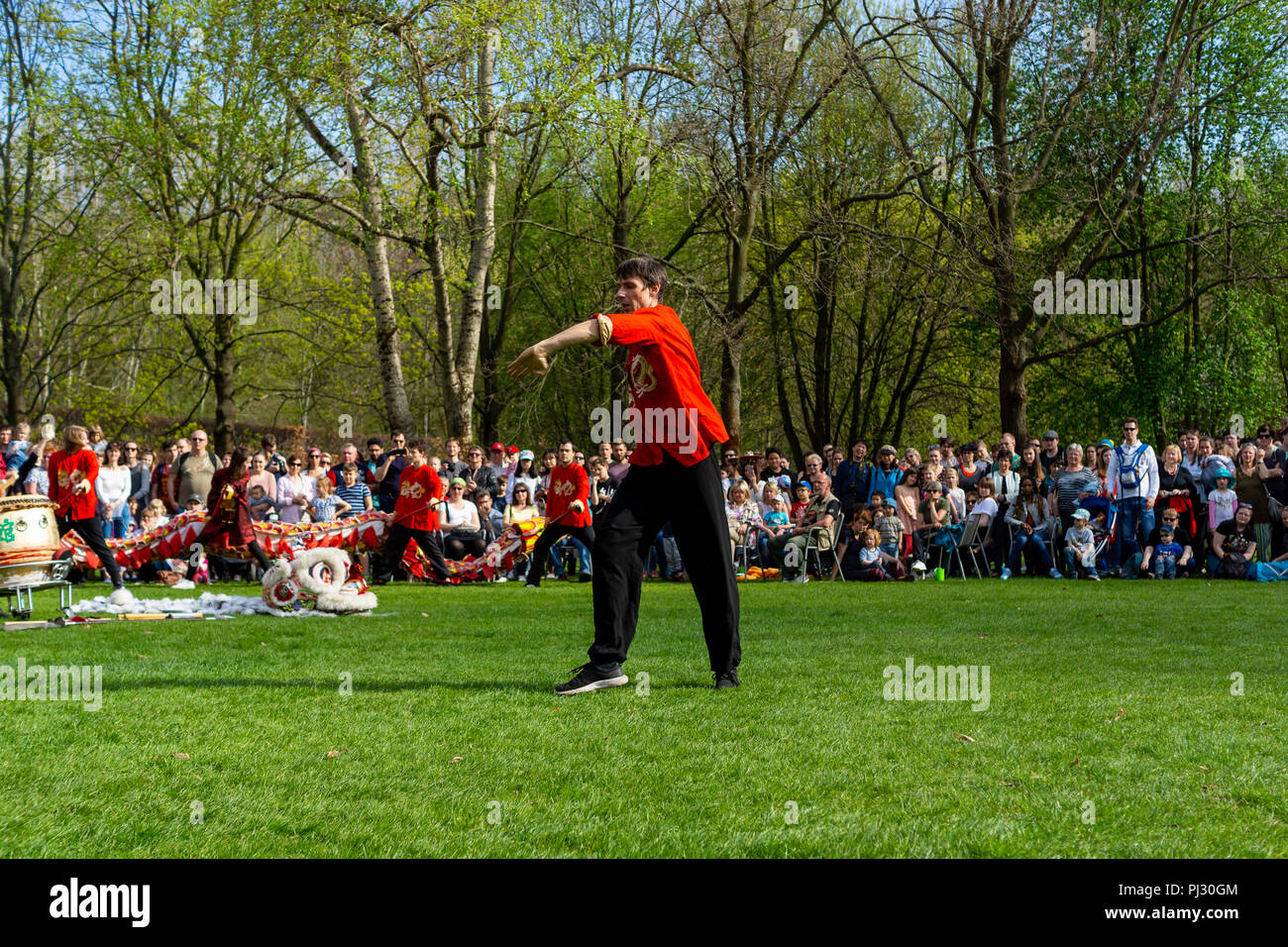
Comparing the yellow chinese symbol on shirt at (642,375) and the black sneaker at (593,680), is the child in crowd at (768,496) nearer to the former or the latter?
the black sneaker at (593,680)

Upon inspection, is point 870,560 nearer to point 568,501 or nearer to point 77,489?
point 568,501

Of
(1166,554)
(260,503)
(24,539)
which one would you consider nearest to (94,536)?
(24,539)

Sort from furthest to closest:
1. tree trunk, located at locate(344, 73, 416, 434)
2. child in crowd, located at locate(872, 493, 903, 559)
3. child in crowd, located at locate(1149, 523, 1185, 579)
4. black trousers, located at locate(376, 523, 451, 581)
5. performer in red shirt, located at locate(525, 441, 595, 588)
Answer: tree trunk, located at locate(344, 73, 416, 434), child in crowd, located at locate(872, 493, 903, 559), child in crowd, located at locate(1149, 523, 1185, 579), black trousers, located at locate(376, 523, 451, 581), performer in red shirt, located at locate(525, 441, 595, 588)

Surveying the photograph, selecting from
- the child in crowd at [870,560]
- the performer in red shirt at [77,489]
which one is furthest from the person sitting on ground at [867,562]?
the performer in red shirt at [77,489]

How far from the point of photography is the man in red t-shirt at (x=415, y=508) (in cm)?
1611

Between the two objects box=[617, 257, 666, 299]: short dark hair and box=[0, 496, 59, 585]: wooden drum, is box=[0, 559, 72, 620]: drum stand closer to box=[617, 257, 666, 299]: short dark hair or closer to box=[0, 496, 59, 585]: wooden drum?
box=[0, 496, 59, 585]: wooden drum

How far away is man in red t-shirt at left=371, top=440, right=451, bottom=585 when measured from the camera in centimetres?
1611

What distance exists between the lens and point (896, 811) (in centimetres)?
419

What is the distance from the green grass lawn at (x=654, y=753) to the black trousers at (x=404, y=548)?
680cm

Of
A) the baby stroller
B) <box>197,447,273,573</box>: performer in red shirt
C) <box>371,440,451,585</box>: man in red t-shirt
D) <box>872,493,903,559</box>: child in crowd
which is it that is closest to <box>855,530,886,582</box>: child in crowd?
<box>872,493,903,559</box>: child in crowd

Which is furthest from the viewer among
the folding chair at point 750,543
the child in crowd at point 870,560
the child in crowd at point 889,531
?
the folding chair at point 750,543

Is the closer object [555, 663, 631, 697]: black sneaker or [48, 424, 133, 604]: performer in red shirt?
[555, 663, 631, 697]: black sneaker

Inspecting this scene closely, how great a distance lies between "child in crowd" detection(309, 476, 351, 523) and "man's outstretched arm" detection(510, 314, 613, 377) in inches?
519

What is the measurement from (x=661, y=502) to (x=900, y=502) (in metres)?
12.3
